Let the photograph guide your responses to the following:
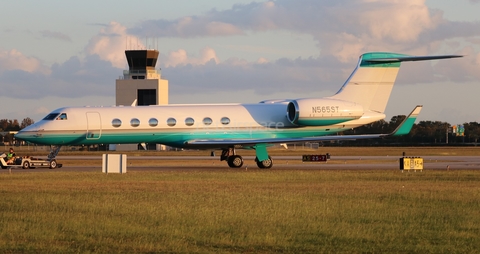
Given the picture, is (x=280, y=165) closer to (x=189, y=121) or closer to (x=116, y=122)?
(x=189, y=121)

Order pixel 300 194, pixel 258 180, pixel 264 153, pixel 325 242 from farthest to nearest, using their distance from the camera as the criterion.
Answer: pixel 264 153, pixel 258 180, pixel 300 194, pixel 325 242

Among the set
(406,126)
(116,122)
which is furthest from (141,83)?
(406,126)

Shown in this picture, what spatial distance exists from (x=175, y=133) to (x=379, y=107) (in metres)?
11.8

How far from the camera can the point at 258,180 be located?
29766mm

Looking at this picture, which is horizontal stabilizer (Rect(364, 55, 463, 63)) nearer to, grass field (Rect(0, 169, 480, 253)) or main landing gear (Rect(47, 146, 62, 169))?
grass field (Rect(0, 169, 480, 253))

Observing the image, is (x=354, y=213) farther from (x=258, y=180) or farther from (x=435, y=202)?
(x=258, y=180)

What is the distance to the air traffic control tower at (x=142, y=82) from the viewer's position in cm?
10094

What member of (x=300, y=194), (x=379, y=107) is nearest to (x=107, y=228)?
(x=300, y=194)

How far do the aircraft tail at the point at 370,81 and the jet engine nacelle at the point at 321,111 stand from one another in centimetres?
123

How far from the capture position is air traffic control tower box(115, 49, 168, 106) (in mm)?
100938

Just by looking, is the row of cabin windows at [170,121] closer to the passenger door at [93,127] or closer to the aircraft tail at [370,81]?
the passenger door at [93,127]

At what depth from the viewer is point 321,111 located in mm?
40406

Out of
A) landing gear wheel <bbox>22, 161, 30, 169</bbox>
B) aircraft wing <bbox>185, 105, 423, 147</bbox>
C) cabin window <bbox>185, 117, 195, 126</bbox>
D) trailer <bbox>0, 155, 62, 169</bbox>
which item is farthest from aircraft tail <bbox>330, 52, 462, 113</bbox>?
landing gear wheel <bbox>22, 161, 30, 169</bbox>

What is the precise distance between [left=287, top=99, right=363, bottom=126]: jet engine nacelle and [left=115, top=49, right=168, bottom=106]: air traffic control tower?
6097cm
